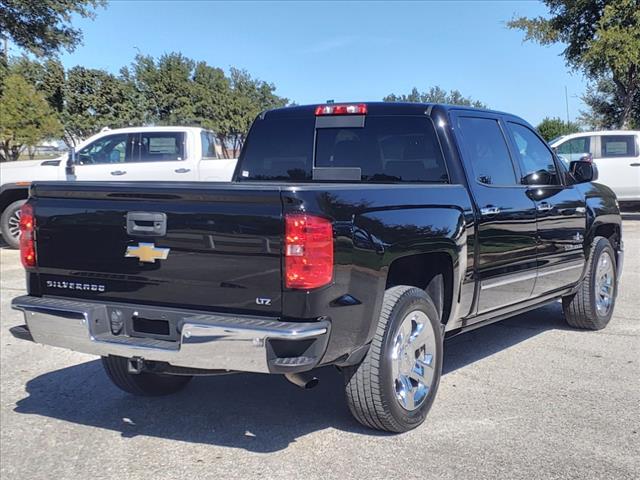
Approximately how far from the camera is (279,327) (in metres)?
3.20

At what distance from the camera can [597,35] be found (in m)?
19.1

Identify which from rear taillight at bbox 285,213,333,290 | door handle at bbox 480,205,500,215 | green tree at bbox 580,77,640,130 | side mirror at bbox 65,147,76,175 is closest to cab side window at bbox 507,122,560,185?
door handle at bbox 480,205,500,215

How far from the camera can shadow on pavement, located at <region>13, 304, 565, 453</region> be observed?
13.6 ft

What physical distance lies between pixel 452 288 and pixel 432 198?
2.11 ft

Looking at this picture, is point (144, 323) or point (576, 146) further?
point (576, 146)

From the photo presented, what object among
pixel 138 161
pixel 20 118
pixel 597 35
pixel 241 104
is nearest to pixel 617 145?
pixel 597 35

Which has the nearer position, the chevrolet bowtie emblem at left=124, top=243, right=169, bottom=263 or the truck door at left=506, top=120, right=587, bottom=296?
the chevrolet bowtie emblem at left=124, top=243, right=169, bottom=263

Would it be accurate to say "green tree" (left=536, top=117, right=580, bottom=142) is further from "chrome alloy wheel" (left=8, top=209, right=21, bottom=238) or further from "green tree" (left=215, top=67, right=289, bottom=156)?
"chrome alloy wheel" (left=8, top=209, right=21, bottom=238)

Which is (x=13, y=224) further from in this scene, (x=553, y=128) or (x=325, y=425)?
(x=553, y=128)

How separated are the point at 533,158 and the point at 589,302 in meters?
1.52

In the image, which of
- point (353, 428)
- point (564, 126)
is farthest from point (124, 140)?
point (564, 126)

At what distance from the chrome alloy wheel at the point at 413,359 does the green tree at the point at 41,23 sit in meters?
14.9

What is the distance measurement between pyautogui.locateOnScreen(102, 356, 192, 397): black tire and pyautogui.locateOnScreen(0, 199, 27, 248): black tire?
8365 millimetres

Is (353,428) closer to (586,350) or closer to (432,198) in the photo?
(432,198)
